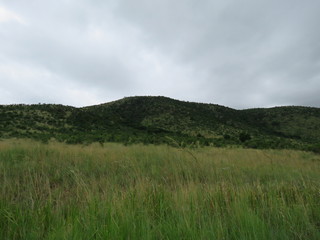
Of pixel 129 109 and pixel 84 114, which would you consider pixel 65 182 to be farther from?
pixel 129 109

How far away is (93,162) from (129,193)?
3509 mm

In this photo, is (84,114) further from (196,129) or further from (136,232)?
(136,232)

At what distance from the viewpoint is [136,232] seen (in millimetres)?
2064

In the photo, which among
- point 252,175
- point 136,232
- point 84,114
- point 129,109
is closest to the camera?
point 136,232

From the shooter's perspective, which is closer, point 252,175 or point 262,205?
point 262,205

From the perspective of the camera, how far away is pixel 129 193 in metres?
3.05

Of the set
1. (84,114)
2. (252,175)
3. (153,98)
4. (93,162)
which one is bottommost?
(252,175)

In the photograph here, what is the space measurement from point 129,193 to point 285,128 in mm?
68676

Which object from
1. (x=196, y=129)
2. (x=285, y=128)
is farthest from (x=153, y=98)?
(x=285, y=128)

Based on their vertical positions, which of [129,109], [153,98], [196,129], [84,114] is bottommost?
[196,129]

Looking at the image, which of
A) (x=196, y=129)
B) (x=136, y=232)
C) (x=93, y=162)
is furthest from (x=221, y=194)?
(x=196, y=129)

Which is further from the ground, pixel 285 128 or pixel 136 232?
pixel 285 128

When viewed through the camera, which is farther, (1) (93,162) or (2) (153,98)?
(2) (153,98)

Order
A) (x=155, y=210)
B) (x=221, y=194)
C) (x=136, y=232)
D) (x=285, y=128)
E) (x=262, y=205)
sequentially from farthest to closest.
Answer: (x=285, y=128)
(x=221, y=194)
(x=262, y=205)
(x=155, y=210)
(x=136, y=232)
